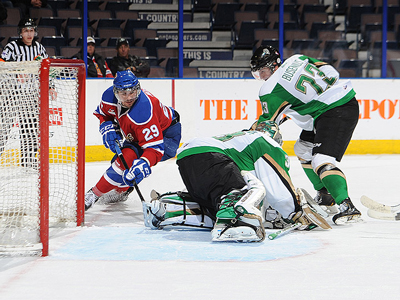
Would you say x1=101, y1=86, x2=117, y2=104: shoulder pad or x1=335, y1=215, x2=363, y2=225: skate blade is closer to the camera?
A: x1=335, y1=215, x2=363, y2=225: skate blade

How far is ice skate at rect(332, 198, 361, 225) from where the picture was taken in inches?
119

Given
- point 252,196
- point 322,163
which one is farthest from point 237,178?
point 322,163

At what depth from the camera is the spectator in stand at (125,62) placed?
5.97m

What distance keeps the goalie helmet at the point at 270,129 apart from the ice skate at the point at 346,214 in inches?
18.7

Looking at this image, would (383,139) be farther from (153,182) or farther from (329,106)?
(329,106)

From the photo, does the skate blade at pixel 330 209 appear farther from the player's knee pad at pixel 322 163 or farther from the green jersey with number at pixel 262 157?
the green jersey with number at pixel 262 157

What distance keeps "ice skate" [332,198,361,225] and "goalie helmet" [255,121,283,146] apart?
47 centimetres

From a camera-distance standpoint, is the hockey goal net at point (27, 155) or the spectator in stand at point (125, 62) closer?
the hockey goal net at point (27, 155)

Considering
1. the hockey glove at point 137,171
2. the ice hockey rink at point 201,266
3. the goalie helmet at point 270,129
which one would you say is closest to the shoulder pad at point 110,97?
the hockey glove at point 137,171

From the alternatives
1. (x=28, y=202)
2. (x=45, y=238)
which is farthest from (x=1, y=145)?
(x=45, y=238)

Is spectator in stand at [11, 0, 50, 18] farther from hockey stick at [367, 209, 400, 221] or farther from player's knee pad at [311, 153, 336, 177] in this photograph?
hockey stick at [367, 209, 400, 221]

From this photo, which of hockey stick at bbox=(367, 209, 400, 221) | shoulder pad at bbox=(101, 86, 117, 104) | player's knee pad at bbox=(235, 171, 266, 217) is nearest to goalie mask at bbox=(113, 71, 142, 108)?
shoulder pad at bbox=(101, 86, 117, 104)

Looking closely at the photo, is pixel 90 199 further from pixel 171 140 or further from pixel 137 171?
pixel 171 140

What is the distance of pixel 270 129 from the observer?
9.50 ft
